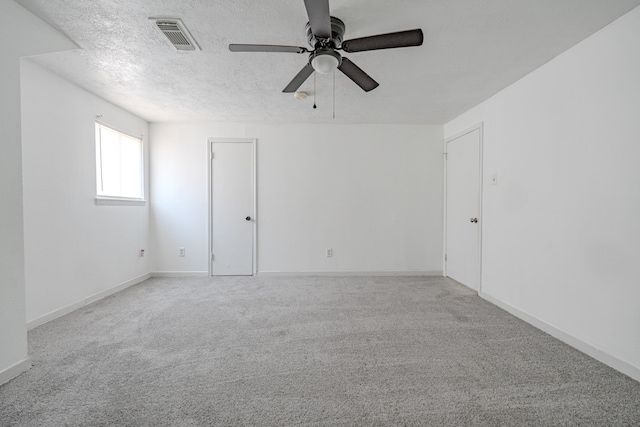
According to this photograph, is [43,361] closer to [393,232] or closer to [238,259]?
[238,259]

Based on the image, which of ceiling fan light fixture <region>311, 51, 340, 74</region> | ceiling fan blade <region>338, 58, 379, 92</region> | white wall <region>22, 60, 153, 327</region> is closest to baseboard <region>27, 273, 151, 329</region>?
white wall <region>22, 60, 153, 327</region>

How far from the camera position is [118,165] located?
3525 millimetres

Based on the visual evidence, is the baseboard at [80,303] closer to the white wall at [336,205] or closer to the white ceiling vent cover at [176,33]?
the white wall at [336,205]

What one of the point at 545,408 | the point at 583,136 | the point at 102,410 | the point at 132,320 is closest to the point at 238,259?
the point at 132,320

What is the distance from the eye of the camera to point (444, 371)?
176cm

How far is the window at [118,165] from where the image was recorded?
3.21 metres

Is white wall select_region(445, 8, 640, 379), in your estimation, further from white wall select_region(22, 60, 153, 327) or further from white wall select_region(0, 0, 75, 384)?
white wall select_region(22, 60, 153, 327)

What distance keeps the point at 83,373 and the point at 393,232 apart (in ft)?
12.4

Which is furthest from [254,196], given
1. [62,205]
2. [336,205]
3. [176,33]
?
[176,33]

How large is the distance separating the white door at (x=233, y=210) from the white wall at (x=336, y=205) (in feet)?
0.48

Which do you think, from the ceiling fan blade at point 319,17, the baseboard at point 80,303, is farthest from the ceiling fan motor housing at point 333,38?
the baseboard at point 80,303

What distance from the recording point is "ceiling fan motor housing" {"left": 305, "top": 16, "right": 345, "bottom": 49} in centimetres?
171

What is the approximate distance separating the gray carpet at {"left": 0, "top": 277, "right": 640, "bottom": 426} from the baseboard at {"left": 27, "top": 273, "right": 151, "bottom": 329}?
0.08 meters

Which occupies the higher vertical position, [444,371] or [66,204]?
[66,204]
